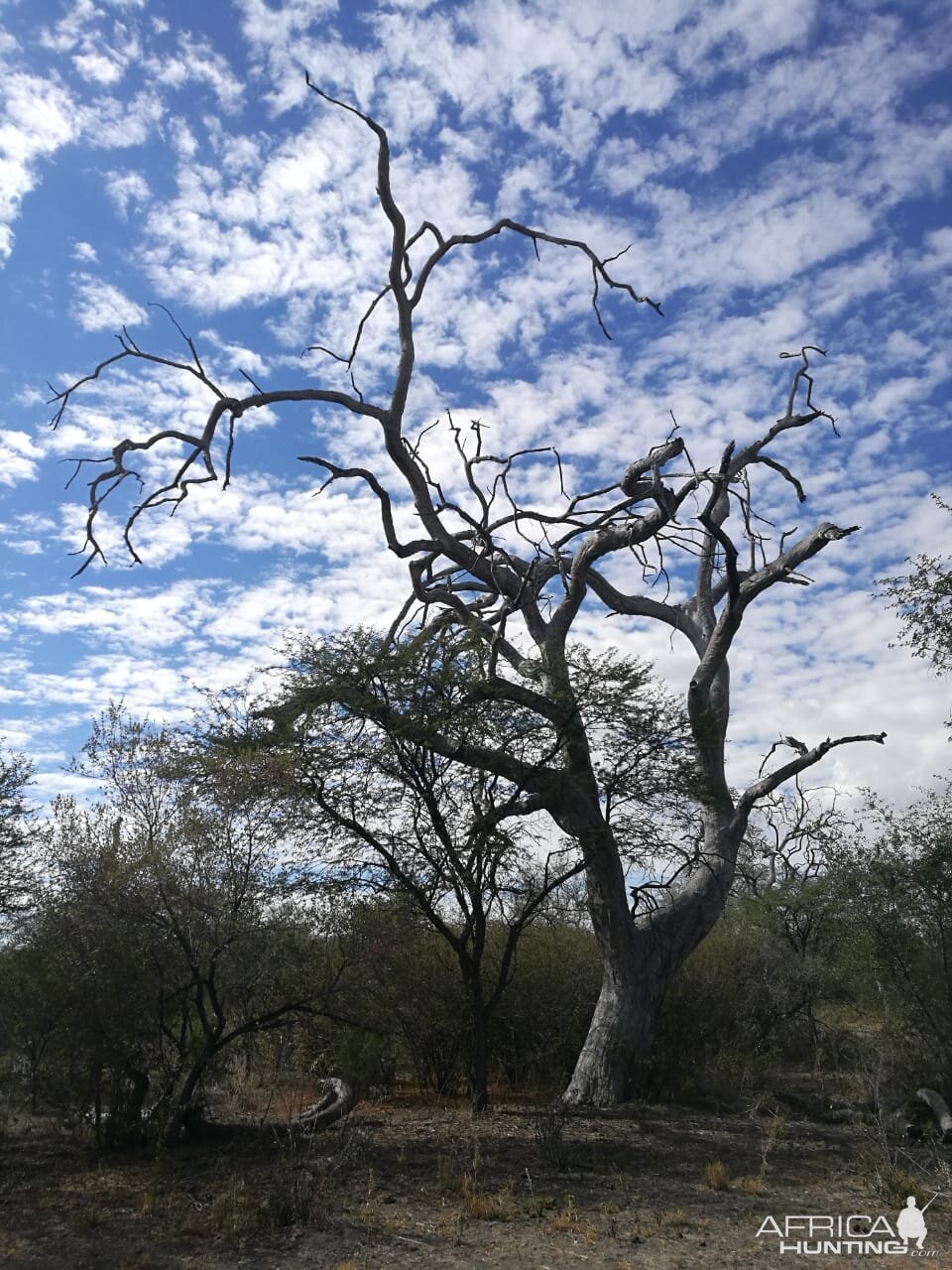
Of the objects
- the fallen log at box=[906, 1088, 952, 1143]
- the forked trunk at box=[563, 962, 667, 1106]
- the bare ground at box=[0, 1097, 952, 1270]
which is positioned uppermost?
the forked trunk at box=[563, 962, 667, 1106]

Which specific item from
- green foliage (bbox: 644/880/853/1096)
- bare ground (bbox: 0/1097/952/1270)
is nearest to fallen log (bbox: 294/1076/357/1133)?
bare ground (bbox: 0/1097/952/1270)

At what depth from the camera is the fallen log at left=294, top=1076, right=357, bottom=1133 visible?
1006cm

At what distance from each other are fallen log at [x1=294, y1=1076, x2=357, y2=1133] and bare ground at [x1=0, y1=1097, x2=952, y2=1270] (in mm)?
207

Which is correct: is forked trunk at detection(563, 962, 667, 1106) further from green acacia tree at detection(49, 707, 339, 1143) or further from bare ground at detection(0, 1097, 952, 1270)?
green acacia tree at detection(49, 707, 339, 1143)

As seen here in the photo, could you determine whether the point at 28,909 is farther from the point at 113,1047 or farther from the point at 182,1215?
the point at 182,1215

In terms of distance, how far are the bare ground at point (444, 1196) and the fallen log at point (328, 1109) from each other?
207 mm

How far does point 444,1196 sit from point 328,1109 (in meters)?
2.70

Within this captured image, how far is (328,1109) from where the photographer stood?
10.5 m

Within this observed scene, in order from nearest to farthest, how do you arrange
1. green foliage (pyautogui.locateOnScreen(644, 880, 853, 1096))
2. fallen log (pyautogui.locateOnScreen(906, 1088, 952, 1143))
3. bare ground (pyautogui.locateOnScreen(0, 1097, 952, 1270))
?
1. bare ground (pyautogui.locateOnScreen(0, 1097, 952, 1270))
2. fallen log (pyautogui.locateOnScreen(906, 1088, 952, 1143))
3. green foliage (pyautogui.locateOnScreen(644, 880, 853, 1096))

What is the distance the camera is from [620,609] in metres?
15.0

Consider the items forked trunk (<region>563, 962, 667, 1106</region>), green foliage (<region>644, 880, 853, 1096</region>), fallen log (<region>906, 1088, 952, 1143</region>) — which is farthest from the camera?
green foliage (<region>644, 880, 853, 1096</region>)

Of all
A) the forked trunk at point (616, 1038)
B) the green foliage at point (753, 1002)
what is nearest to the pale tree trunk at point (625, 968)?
the forked trunk at point (616, 1038)

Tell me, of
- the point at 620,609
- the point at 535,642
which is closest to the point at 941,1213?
the point at 535,642

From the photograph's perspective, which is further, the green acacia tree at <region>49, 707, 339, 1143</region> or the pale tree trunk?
the pale tree trunk
